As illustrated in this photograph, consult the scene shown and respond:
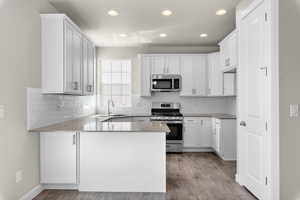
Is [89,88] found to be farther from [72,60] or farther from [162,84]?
[162,84]

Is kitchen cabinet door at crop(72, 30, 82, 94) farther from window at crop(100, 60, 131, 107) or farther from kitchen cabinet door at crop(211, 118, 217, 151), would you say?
kitchen cabinet door at crop(211, 118, 217, 151)

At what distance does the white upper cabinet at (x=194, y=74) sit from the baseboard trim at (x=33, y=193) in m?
3.85

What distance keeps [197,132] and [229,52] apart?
7.12 ft

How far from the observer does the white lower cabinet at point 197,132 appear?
17.7 feet

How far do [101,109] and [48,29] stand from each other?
10.6 ft

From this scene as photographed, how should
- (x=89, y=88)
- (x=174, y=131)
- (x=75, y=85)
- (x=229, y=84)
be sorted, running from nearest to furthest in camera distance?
1. (x=75, y=85)
2. (x=89, y=88)
3. (x=229, y=84)
4. (x=174, y=131)

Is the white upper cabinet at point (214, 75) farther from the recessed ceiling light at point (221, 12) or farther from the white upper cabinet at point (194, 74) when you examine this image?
the recessed ceiling light at point (221, 12)

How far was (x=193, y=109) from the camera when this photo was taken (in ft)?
19.7

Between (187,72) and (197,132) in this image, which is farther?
(187,72)

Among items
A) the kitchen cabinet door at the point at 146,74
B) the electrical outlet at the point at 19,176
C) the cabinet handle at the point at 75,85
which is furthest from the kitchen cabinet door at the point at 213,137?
the electrical outlet at the point at 19,176

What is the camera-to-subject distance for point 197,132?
540cm

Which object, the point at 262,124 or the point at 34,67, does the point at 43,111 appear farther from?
the point at 262,124

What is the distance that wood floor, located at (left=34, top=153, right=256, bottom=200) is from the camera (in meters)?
2.85

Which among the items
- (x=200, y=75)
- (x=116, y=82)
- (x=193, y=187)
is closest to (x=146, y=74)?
(x=116, y=82)
